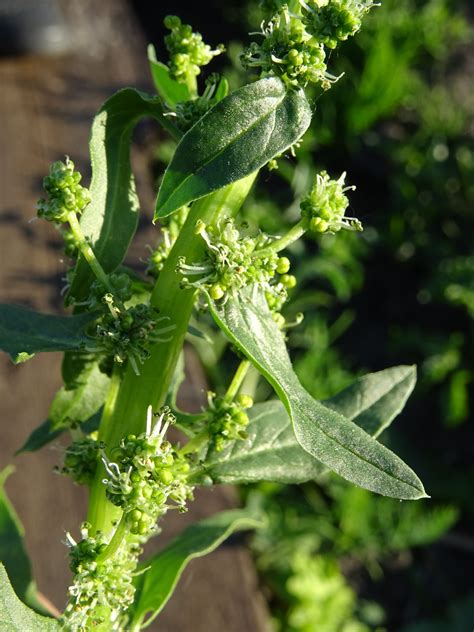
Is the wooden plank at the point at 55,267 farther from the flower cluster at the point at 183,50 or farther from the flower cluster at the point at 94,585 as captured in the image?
the flower cluster at the point at 183,50

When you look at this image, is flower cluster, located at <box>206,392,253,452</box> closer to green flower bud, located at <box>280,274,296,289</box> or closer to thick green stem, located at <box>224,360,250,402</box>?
thick green stem, located at <box>224,360,250,402</box>

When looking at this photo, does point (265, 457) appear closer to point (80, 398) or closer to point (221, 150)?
point (80, 398)

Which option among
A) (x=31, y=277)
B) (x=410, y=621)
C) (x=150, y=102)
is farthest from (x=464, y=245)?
(x=150, y=102)

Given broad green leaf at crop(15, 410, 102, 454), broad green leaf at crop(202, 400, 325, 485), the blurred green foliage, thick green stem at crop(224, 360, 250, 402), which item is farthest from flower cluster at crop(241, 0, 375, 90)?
the blurred green foliage

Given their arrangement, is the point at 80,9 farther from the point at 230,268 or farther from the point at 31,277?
the point at 230,268

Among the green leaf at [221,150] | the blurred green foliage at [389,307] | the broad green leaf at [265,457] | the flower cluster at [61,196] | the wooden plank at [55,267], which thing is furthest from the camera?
the blurred green foliage at [389,307]

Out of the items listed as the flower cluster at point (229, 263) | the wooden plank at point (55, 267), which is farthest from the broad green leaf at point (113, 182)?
the wooden plank at point (55, 267)
